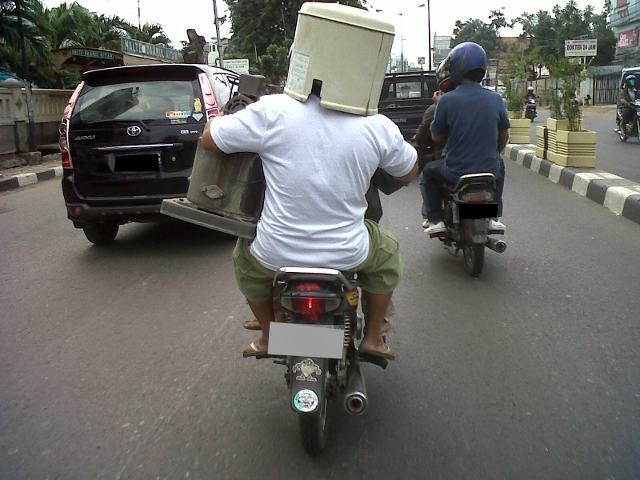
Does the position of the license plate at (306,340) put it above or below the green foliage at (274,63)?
below

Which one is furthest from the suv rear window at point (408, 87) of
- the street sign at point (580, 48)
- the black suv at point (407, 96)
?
the street sign at point (580, 48)

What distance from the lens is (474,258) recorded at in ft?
16.8

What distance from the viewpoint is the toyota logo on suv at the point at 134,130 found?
19.1 feet

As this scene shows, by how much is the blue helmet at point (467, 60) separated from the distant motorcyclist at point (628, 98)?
42.2 feet

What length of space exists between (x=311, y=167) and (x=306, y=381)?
0.80 m

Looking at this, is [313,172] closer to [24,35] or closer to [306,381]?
[306,381]

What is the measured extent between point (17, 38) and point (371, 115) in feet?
57.8

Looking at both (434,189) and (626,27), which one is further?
(626,27)

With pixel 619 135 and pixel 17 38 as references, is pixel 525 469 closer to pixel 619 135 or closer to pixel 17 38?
pixel 619 135

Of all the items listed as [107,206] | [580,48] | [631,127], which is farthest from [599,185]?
[580,48]

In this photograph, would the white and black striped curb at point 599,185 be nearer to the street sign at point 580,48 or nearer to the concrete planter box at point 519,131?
the concrete planter box at point 519,131

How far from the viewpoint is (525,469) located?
2545 millimetres

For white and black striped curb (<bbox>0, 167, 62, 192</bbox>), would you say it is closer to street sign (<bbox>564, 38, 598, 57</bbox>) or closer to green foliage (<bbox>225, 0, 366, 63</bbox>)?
street sign (<bbox>564, 38, 598, 57</bbox>)

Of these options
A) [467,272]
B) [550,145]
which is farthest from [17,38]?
[467,272]
